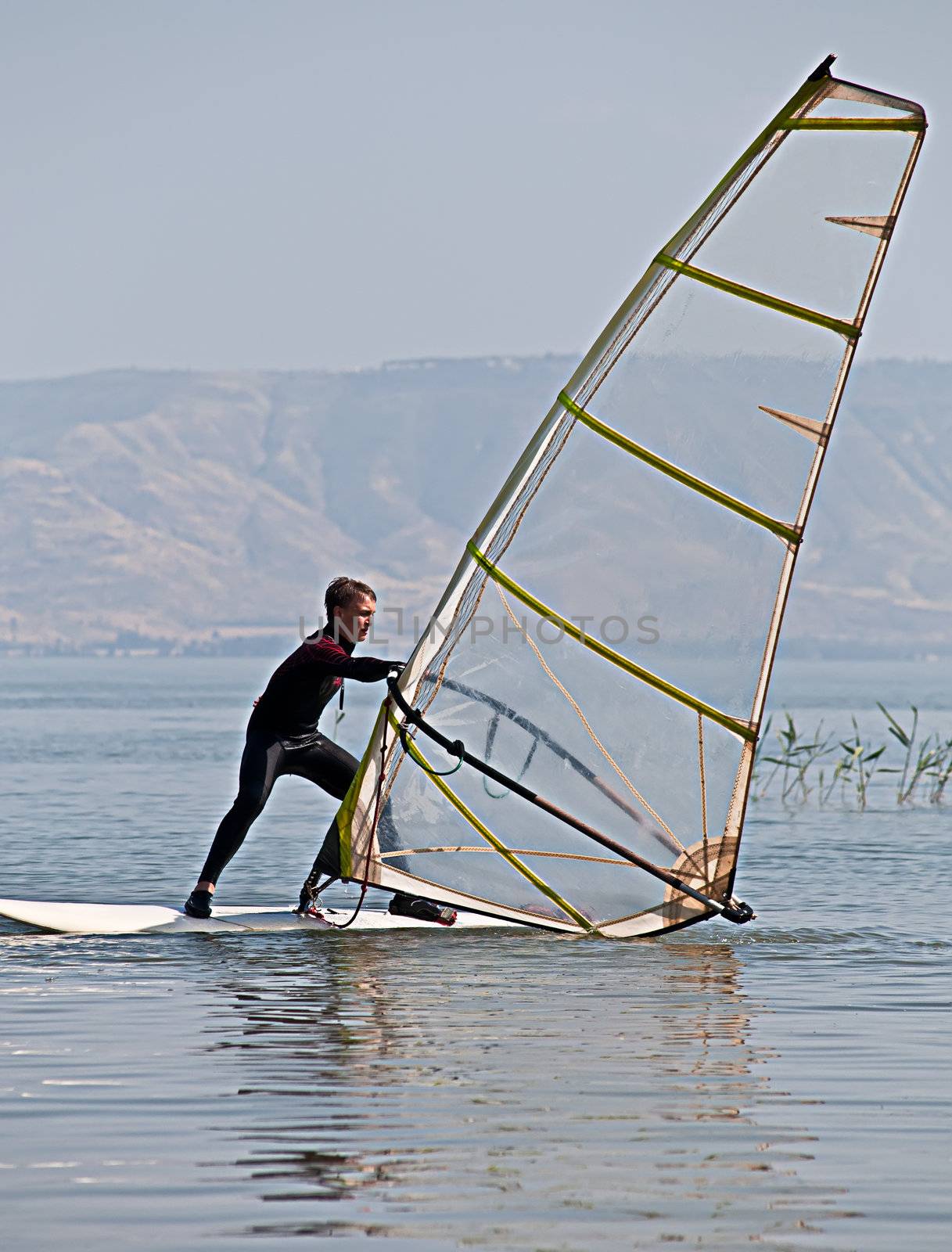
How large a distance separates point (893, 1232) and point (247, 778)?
173 inches

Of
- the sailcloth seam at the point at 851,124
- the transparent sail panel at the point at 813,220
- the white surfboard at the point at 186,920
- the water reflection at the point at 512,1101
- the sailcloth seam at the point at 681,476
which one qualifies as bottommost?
the water reflection at the point at 512,1101

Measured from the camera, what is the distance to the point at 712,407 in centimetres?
785

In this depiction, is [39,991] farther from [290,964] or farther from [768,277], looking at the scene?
[768,277]

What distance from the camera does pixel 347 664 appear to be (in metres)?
7.73

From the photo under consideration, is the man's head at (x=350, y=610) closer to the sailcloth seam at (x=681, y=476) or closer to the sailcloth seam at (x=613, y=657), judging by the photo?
the sailcloth seam at (x=613, y=657)

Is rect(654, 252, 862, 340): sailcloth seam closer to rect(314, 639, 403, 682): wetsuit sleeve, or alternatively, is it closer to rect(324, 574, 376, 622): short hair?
rect(324, 574, 376, 622): short hair

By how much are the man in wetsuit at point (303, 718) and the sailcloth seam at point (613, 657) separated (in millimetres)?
562

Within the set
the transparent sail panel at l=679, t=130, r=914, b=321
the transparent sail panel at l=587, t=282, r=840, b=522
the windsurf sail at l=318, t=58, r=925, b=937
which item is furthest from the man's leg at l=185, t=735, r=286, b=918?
the transparent sail panel at l=679, t=130, r=914, b=321

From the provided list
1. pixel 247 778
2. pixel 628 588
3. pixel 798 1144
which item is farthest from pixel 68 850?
pixel 798 1144

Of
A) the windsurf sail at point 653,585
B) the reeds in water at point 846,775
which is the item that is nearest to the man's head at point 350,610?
the windsurf sail at point 653,585

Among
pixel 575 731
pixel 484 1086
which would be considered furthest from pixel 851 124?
pixel 484 1086

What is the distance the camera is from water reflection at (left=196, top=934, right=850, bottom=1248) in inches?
174

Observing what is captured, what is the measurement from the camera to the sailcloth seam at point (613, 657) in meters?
8.06

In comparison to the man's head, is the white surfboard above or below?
below
